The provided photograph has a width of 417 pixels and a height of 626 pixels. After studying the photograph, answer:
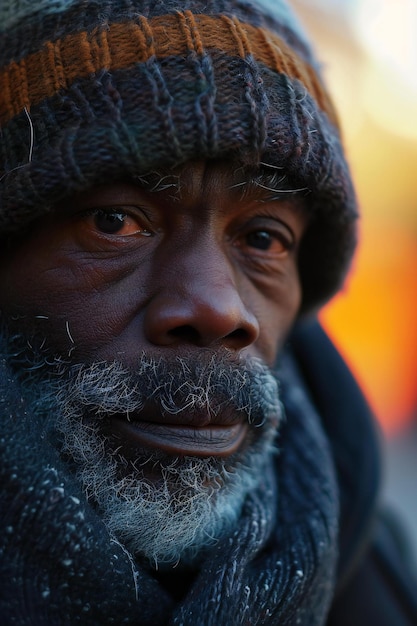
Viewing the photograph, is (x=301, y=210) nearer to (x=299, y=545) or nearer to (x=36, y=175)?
(x=36, y=175)

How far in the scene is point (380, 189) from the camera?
353 inches

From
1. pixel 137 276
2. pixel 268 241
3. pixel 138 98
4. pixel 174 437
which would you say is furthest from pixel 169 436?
pixel 138 98

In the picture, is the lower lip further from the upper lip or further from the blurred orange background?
the blurred orange background

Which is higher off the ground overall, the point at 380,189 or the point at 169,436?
the point at 169,436

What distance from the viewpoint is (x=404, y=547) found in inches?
94.1

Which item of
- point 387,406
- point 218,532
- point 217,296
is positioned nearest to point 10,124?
point 217,296

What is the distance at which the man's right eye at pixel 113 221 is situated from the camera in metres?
1.34

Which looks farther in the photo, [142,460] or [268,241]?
[268,241]

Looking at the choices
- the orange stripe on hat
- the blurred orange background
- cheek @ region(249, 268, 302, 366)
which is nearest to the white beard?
Result: cheek @ region(249, 268, 302, 366)

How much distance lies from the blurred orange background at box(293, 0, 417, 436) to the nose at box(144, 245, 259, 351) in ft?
18.8

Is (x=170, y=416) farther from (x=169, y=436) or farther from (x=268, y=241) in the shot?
(x=268, y=241)

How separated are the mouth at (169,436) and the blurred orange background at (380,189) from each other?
226 inches

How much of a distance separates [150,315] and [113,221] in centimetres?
23

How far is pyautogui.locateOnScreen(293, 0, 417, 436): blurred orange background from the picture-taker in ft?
24.7
